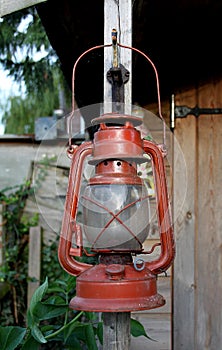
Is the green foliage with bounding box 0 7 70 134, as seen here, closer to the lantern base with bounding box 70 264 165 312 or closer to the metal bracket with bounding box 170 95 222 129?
the metal bracket with bounding box 170 95 222 129

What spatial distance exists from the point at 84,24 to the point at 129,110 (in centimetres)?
106

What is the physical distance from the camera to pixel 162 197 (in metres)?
1.47

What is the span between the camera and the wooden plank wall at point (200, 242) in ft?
9.37

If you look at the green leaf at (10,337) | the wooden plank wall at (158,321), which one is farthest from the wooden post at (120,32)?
the wooden plank wall at (158,321)

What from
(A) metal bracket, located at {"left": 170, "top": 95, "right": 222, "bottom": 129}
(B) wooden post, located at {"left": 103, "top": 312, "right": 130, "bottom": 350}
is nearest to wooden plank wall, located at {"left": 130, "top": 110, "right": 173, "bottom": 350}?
(A) metal bracket, located at {"left": 170, "top": 95, "right": 222, "bottom": 129}

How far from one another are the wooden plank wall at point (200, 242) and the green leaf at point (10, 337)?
1114 millimetres

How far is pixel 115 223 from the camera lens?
4.72 feet

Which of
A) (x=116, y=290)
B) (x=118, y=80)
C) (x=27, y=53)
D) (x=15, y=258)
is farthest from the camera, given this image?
(x=27, y=53)

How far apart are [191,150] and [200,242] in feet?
1.61

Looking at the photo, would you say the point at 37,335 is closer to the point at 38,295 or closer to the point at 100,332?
the point at 38,295

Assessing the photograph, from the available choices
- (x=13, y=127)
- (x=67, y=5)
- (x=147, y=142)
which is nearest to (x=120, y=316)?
(x=147, y=142)

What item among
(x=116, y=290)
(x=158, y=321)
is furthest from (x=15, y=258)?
(x=116, y=290)

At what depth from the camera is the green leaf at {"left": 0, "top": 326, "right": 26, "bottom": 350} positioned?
1.94 metres

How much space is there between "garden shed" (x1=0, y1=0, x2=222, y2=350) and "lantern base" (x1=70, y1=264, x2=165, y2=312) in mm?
1321
